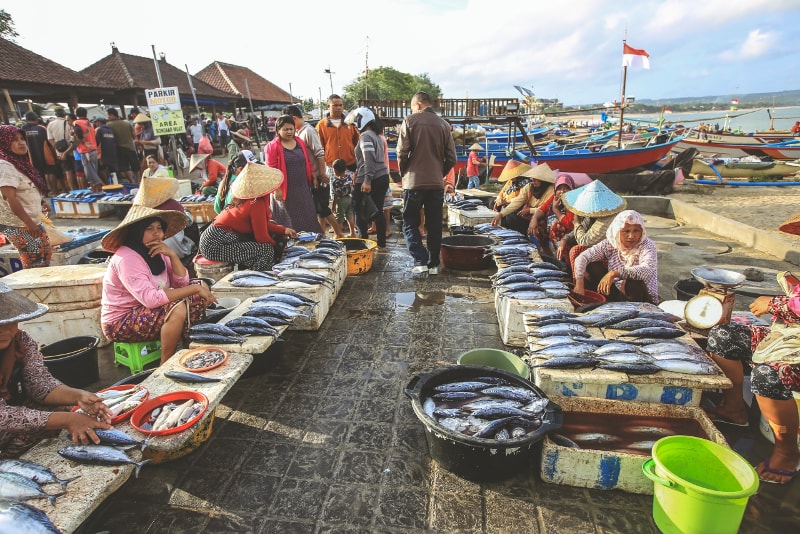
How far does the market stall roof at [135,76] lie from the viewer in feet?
62.6

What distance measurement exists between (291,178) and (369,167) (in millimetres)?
1317

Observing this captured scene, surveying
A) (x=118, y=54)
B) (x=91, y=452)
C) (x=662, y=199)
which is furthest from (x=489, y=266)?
(x=118, y=54)

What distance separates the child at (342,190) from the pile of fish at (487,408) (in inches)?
210

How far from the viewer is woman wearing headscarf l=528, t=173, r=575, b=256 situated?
232 inches

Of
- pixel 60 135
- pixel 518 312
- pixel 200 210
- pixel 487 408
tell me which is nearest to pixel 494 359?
pixel 518 312

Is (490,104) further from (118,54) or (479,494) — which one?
(118,54)

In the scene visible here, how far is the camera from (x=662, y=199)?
37.5 ft

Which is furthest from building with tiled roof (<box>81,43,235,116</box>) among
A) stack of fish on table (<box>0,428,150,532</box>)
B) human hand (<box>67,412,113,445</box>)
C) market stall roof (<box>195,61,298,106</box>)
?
stack of fish on table (<box>0,428,150,532</box>)

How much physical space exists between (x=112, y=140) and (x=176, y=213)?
36.5 feet

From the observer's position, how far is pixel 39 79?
537 inches

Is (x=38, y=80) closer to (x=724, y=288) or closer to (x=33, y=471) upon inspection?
(x=33, y=471)

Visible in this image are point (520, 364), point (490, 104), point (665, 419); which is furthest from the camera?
point (490, 104)

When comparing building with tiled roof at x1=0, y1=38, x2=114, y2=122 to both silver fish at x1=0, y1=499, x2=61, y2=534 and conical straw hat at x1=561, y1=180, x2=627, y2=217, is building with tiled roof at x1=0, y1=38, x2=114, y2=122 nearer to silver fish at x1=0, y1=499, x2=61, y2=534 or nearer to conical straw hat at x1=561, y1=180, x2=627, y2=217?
silver fish at x1=0, y1=499, x2=61, y2=534

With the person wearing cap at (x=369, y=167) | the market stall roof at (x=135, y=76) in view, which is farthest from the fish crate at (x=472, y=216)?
the market stall roof at (x=135, y=76)
